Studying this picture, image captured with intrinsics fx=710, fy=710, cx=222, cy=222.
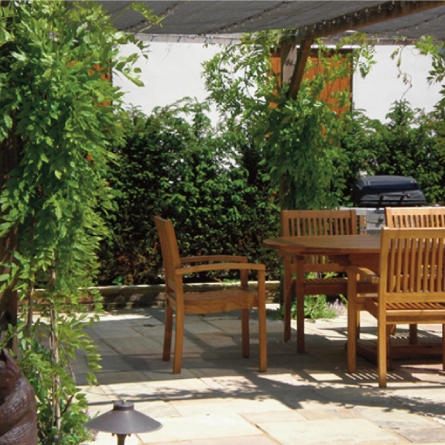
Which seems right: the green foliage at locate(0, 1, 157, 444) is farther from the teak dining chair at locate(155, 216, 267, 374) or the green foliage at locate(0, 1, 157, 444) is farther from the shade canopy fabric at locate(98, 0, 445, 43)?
the shade canopy fabric at locate(98, 0, 445, 43)

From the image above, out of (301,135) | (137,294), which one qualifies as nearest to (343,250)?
(301,135)

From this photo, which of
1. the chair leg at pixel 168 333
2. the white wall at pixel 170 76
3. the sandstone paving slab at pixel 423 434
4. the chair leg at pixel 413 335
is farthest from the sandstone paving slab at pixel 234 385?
the white wall at pixel 170 76

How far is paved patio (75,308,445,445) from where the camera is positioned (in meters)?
3.47

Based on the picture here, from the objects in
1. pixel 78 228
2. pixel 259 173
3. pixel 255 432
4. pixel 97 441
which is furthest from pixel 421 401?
pixel 259 173

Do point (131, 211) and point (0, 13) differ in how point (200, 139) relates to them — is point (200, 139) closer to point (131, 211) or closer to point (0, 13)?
point (131, 211)

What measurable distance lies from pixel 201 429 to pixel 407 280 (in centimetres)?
161

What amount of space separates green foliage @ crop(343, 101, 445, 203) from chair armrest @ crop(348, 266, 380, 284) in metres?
3.45

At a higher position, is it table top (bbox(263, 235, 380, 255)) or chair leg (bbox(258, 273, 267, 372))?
table top (bbox(263, 235, 380, 255))

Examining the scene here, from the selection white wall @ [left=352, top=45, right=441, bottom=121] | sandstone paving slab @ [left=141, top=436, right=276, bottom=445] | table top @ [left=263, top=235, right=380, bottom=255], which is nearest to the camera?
sandstone paving slab @ [left=141, top=436, right=276, bottom=445]

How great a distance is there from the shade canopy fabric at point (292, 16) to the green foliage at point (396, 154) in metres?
1.78

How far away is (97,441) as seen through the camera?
3359 millimetres

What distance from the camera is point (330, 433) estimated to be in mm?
3484

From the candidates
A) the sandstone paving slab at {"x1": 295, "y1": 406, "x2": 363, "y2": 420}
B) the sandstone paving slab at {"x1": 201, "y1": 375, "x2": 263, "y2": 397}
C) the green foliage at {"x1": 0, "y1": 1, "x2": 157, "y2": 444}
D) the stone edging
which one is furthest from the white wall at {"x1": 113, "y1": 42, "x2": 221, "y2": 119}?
the green foliage at {"x1": 0, "y1": 1, "x2": 157, "y2": 444}

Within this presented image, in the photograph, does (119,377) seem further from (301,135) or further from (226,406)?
(301,135)
